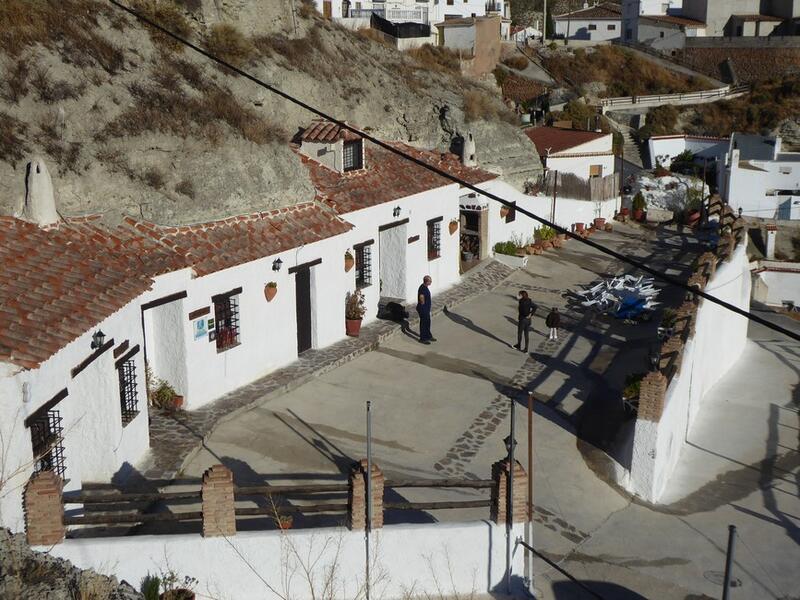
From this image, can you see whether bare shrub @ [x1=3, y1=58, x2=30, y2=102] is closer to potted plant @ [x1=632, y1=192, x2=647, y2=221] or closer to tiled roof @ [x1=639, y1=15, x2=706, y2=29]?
potted plant @ [x1=632, y1=192, x2=647, y2=221]

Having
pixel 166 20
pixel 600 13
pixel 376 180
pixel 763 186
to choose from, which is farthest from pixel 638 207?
pixel 600 13

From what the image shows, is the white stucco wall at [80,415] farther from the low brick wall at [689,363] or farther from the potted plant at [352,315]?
the low brick wall at [689,363]

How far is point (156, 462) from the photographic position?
14.8 meters

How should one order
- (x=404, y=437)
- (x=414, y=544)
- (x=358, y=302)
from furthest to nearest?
(x=358, y=302), (x=404, y=437), (x=414, y=544)

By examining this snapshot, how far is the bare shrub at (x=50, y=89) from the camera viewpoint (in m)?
15.9

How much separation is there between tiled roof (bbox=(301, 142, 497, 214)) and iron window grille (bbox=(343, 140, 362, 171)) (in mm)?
231

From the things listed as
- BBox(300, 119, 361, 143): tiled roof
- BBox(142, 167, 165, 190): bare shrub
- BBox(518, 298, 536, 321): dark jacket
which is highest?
BBox(300, 119, 361, 143): tiled roof

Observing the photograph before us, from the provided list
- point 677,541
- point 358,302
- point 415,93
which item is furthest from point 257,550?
point 415,93

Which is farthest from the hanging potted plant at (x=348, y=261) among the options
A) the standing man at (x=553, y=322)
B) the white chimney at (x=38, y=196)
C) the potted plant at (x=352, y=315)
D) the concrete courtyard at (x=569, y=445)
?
the white chimney at (x=38, y=196)

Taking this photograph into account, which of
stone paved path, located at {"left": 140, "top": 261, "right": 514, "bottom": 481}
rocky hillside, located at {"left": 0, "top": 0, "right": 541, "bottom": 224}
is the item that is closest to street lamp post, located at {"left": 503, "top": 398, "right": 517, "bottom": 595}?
stone paved path, located at {"left": 140, "top": 261, "right": 514, "bottom": 481}

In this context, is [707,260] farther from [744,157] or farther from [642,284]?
[744,157]

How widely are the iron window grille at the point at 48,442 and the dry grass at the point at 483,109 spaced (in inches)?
824

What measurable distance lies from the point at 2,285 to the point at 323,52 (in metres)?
15.9

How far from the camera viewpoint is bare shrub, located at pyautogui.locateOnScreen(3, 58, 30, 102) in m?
15.5
